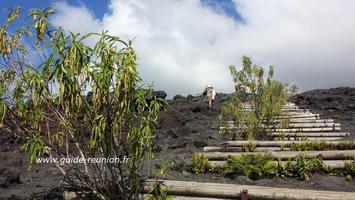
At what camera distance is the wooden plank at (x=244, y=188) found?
225 inches

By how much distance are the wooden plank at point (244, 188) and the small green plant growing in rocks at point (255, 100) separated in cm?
531

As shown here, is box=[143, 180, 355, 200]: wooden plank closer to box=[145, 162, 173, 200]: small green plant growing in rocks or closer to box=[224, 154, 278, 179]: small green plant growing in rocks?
box=[145, 162, 173, 200]: small green plant growing in rocks

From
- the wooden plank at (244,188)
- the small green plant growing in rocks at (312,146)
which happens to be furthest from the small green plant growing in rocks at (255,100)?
the wooden plank at (244,188)

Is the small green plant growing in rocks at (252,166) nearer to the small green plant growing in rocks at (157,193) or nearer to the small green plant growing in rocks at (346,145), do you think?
the small green plant growing in rocks at (346,145)

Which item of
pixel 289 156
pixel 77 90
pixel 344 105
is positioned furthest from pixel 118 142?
pixel 344 105

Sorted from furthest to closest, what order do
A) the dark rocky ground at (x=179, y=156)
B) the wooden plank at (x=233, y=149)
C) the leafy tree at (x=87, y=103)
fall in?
1. the wooden plank at (x=233, y=149)
2. the dark rocky ground at (x=179, y=156)
3. the leafy tree at (x=87, y=103)

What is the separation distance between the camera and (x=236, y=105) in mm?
12367

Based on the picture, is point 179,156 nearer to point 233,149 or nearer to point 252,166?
point 233,149

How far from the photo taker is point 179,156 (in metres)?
9.66

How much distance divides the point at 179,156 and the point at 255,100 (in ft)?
12.4

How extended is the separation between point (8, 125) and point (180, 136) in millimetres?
6685

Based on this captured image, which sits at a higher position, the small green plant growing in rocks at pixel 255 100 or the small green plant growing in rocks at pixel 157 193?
the small green plant growing in rocks at pixel 255 100

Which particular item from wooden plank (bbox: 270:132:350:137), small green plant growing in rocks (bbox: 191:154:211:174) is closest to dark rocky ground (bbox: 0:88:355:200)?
small green plant growing in rocks (bbox: 191:154:211:174)

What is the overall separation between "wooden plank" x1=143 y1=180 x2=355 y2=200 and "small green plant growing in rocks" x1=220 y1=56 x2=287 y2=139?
531 cm
